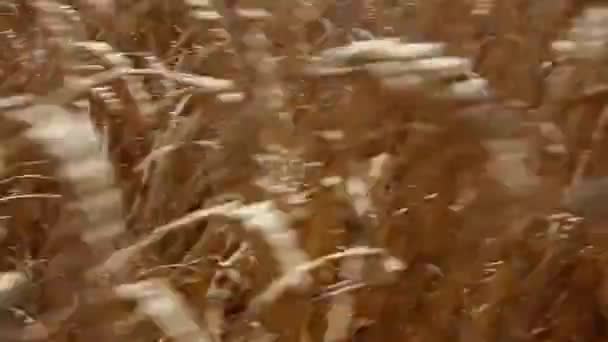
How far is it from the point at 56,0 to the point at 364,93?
0.67 ft

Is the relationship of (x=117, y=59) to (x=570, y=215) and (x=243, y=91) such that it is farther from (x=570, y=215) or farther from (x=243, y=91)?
(x=570, y=215)

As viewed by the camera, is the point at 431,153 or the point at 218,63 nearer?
the point at 431,153

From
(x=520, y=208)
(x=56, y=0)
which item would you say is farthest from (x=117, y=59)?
(x=520, y=208)

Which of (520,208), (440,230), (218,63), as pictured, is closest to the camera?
(520,208)

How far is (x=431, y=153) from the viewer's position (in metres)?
0.49

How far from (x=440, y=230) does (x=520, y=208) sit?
122 mm

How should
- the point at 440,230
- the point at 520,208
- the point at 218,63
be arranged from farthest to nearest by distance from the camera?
the point at 218,63 < the point at 440,230 < the point at 520,208

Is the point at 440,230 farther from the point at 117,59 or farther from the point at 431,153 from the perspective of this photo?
the point at 117,59

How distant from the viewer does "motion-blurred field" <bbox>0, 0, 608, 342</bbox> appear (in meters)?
0.44

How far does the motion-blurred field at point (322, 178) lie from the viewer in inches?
17.3

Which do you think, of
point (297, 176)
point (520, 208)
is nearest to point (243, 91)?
point (297, 176)

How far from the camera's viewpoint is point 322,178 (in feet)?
1.94

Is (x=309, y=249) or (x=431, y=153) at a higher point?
(x=431, y=153)

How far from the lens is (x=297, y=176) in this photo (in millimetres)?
575
